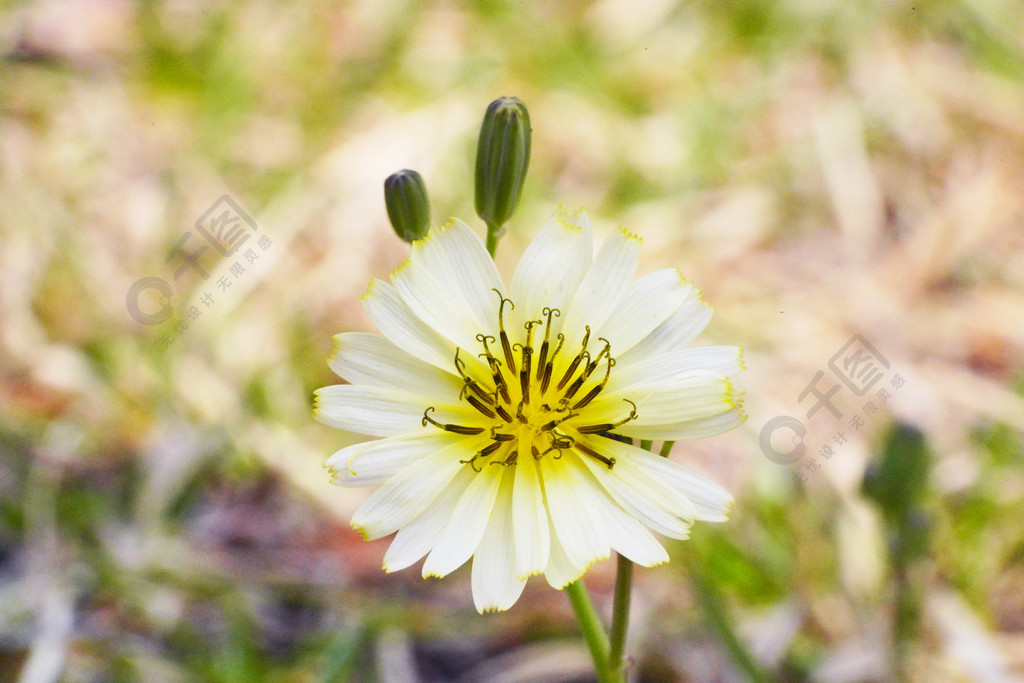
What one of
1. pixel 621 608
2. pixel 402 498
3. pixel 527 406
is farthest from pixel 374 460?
pixel 621 608

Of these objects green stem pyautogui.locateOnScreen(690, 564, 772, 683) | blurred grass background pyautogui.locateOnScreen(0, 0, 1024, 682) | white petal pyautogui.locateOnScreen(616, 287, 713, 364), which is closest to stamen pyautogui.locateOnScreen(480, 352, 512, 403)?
white petal pyautogui.locateOnScreen(616, 287, 713, 364)

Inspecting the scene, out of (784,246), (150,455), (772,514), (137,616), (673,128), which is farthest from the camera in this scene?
(673,128)

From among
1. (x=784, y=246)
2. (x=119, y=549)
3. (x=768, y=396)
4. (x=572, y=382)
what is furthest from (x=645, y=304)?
(x=784, y=246)

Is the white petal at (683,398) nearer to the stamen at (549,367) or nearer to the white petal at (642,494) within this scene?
the white petal at (642,494)

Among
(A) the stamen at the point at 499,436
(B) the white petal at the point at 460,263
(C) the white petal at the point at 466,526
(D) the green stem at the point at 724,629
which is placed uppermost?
(B) the white petal at the point at 460,263

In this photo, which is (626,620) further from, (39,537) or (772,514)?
(39,537)

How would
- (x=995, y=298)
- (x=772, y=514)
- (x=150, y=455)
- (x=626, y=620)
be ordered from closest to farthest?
(x=626, y=620)
(x=772, y=514)
(x=150, y=455)
(x=995, y=298)

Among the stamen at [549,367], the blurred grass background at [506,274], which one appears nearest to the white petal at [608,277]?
the stamen at [549,367]
